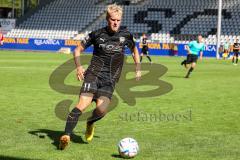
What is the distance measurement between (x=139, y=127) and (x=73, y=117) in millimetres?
2519

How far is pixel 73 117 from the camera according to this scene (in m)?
7.91

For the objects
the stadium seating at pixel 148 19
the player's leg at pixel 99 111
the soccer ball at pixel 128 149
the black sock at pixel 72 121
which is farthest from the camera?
the stadium seating at pixel 148 19

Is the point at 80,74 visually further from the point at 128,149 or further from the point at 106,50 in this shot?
the point at 128,149

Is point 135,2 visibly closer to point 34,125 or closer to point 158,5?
point 158,5

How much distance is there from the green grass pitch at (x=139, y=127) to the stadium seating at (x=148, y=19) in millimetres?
38949

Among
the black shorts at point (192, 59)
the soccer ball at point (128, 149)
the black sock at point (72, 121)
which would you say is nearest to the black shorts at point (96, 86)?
the black sock at point (72, 121)

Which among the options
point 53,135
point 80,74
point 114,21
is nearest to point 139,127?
point 53,135

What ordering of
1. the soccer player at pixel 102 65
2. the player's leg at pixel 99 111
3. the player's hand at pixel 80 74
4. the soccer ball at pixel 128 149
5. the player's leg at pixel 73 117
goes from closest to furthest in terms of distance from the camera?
the soccer ball at pixel 128 149
the player's leg at pixel 73 117
the player's hand at pixel 80 74
the soccer player at pixel 102 65
the player's leg at pixel 99 111

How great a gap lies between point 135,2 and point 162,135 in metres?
54.5

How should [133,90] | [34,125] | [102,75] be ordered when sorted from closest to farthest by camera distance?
[102,75]
[34,125]
[133,90]

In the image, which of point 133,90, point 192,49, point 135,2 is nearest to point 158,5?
point 135,2

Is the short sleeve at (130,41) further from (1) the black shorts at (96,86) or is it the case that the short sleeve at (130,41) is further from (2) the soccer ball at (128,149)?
(2) the soccer ball at (128,149)

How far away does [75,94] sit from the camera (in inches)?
651

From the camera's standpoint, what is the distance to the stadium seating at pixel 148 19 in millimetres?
55469
